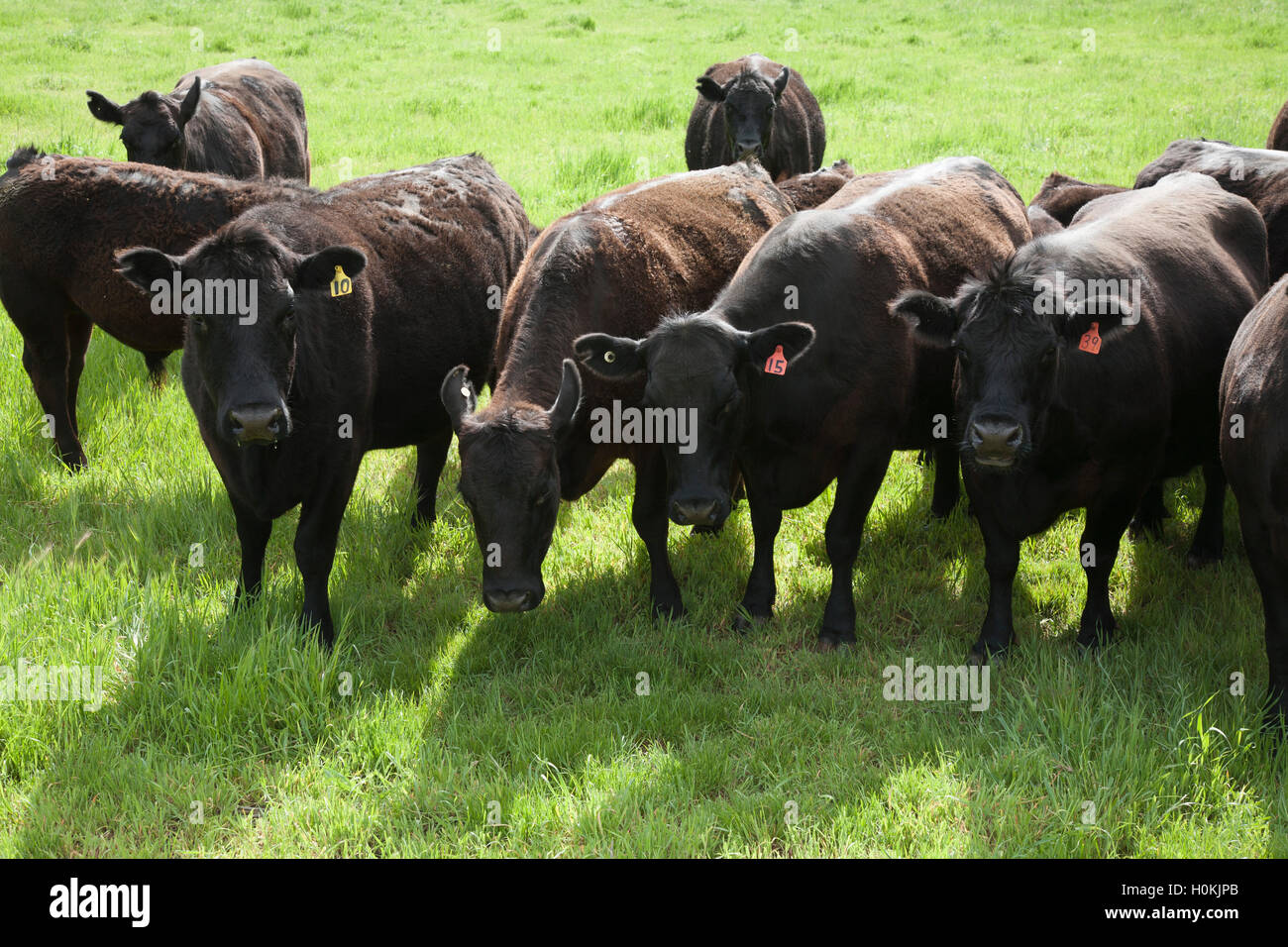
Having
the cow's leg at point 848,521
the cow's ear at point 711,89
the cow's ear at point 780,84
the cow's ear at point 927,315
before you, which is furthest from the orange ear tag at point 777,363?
the cow's ear at point 711,89

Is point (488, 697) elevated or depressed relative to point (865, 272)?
depressed

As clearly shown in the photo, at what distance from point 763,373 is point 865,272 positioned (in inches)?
32.3

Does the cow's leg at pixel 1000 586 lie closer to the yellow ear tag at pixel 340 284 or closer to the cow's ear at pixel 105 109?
the yellow ear tag at pixel 340 284

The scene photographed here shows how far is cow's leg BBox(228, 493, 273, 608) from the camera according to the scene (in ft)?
18.0

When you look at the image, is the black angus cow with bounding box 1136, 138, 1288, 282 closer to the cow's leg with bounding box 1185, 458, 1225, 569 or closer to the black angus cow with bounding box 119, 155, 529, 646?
the cow's leg with bounding box 1185, 458, 1225, 569

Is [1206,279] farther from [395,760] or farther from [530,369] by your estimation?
[395,760]

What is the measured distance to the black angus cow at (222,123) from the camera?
9570mm

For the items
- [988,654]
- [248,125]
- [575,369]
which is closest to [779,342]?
[575,369]

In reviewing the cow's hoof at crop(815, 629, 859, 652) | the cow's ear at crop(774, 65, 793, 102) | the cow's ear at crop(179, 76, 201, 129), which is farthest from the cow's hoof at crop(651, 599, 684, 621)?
the cow's ear at crop(774, 65, 793, 102)

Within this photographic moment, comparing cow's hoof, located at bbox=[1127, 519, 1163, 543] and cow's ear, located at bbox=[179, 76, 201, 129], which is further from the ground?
cow's ear, located at bbox=[179, 76, 201, 129]

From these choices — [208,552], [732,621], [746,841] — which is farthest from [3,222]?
[746,841]

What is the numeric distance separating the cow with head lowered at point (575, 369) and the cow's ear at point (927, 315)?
1251 mm

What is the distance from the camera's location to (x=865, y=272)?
5719 mm

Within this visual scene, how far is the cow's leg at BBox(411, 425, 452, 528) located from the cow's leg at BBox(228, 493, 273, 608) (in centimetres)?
119
